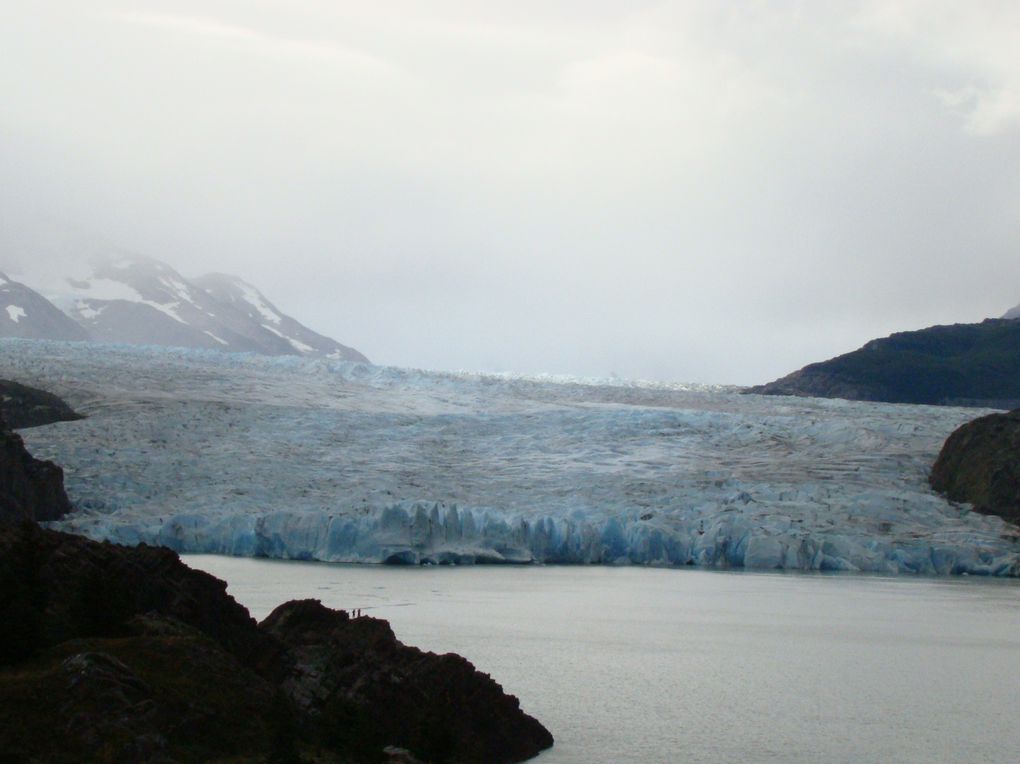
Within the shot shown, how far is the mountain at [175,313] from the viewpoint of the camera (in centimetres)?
10094

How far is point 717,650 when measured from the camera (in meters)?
12.8

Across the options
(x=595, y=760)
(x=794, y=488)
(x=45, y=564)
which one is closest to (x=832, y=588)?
(x=794, y=488)

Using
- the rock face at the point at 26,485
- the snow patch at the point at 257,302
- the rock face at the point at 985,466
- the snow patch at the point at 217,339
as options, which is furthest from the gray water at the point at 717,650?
the snow patch at the point at 257,302

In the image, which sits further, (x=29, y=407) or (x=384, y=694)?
(x=29, y=407)

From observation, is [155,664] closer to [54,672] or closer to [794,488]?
[54,672]

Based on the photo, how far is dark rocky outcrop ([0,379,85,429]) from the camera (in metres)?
25.6

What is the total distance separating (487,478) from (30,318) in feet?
248

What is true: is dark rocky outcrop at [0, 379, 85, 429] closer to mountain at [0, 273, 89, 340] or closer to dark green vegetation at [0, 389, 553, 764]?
dark green vegetation at [0, 389, 553, 764]

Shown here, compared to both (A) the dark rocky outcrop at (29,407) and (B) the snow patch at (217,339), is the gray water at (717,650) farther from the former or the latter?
(B) the snow patch at (217,339)

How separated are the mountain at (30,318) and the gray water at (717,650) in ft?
246

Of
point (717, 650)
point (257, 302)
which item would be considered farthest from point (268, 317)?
point (717, 650)

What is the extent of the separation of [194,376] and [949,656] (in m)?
24.1

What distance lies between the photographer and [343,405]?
102 ft

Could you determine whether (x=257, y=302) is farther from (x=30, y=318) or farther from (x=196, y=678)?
(x=196, y=678)
